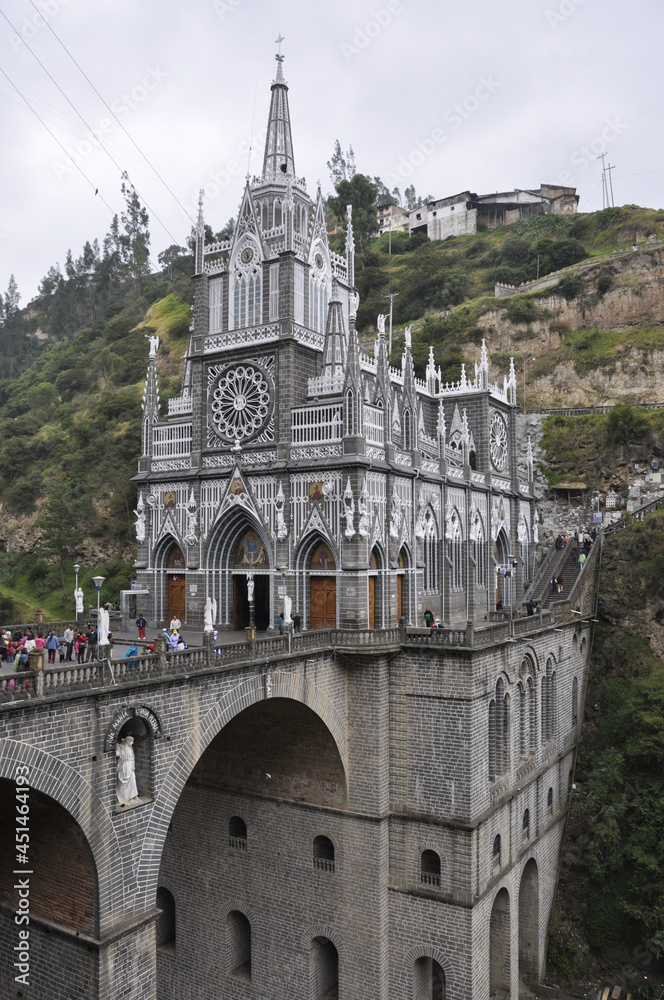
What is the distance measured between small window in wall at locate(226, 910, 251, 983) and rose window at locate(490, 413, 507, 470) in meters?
28.1

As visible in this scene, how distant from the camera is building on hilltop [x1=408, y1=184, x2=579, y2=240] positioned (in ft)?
338

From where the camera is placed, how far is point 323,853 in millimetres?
26969

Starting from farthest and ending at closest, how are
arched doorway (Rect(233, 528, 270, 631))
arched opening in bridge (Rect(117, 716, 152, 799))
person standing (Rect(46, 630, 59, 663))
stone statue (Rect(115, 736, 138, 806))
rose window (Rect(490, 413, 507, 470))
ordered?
1. rose window (Rect(490, 413, 507, 470))
2. arched doorway (Rect(233, 528, 270, 631))
3. person standing (Rect(46, 630, 59, 663))
4. arched opening in bridge (Rect(117, 716, 152, 799))
5. stone statue (Rect(115, 736, 138, 806))

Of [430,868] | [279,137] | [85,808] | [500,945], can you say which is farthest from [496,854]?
[279,137]

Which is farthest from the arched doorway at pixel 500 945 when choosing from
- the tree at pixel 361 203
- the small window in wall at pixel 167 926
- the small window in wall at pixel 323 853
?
the tree at pixel 361 203

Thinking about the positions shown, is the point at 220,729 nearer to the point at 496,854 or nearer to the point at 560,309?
the point at 496,854

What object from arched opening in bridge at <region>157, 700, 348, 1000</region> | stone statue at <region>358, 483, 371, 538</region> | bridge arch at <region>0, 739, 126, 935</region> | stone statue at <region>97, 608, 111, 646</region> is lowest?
arched opening in bridge at <region>157, 700, 348, 1000</region>

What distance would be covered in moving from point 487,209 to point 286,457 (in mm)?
90341

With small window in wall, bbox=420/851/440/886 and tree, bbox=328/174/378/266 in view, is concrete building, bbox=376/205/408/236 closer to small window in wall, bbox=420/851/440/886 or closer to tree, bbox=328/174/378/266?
tree, bbox=328/174/378/266

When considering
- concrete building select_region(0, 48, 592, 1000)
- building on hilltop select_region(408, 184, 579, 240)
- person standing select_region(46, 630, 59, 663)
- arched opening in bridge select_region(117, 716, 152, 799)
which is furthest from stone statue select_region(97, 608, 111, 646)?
building on hilltop select_region(408, 184, 579, 240)

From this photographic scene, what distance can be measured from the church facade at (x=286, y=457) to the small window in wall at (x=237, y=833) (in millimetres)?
7767

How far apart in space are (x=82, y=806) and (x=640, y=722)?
88.4 ft

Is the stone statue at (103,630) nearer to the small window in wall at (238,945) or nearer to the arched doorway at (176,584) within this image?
the arched doorway at (176,584)

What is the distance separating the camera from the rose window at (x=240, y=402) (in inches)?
1216
